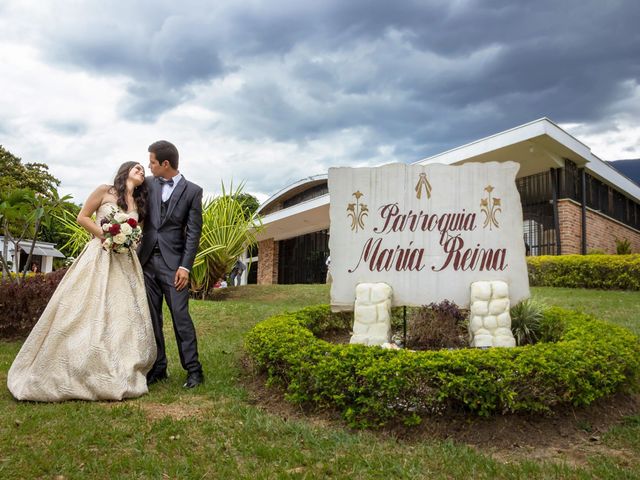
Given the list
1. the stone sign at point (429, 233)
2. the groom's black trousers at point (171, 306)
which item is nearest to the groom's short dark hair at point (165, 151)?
the groom's black trousers at point (171, 306)

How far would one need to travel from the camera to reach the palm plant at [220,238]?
11.1 metres

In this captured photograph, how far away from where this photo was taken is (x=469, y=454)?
9.91ft

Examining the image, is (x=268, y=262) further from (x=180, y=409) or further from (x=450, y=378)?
(x=450, y=378)

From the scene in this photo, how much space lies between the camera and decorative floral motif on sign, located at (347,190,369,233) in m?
5.17

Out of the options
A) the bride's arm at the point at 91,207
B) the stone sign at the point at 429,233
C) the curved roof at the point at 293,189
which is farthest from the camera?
the curved roof at the point at 293,189

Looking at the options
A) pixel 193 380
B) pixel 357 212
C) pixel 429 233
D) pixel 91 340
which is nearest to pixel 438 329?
pixel 429 233

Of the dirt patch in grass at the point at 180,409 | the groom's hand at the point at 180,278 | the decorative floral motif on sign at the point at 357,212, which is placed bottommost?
the dirt patch in grass at the point at 180,409

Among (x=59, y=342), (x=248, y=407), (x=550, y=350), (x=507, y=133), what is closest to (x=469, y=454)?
(x=550, y=350)

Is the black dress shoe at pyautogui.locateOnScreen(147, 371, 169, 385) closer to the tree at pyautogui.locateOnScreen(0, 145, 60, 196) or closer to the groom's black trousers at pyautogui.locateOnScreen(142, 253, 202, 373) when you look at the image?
the groom's black trousers at pyautogui.locateOnScreen(142, 253, 202, 373)

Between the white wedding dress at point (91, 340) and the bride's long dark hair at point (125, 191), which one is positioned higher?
the bride's long dark hair at point (125, 191)

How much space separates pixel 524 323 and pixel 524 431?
2193mm

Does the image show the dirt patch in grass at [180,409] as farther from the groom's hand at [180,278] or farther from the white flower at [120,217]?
the white flower at [120,217]

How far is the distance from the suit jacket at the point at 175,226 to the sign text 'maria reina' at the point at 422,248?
1.59 meters

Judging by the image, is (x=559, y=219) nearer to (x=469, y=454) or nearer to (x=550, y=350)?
(x=550, y=350)
